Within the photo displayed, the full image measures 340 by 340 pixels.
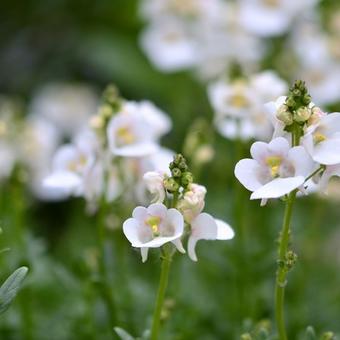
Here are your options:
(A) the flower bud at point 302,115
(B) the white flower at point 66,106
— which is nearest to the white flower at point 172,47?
(B) the white flower at point 66,106

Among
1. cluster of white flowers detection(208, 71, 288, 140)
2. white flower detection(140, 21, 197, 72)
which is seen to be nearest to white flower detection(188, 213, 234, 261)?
cluster of white flowers detection(208, 71, 288, 140)

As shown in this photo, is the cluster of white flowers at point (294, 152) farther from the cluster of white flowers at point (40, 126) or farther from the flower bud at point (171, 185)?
the cluster of white flowers at point (40, 126)

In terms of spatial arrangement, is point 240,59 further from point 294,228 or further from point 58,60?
point 58,60

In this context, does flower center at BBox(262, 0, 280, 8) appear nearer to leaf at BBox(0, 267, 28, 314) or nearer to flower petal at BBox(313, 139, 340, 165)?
flower petal at BBox(313, 139, 340, 165)

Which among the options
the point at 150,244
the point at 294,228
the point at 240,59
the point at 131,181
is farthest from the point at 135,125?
the point at 240,59

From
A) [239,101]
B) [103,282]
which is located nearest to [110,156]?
[103,282]

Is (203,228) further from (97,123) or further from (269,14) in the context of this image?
(269,14)
